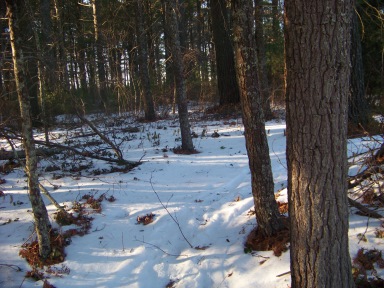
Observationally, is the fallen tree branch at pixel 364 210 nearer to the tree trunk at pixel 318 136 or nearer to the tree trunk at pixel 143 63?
the tree trunk at pixel 318 136

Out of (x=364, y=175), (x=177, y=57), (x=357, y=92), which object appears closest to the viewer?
(x=364, y=175)

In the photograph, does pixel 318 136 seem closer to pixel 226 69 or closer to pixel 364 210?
pixel 364 210

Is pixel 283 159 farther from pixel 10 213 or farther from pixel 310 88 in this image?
pixel 10 213

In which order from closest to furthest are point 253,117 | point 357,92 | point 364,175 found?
point 253,117 → point 364,175 → point 357,92

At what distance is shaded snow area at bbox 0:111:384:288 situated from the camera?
3959 millimetres

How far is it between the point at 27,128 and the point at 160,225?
246 centimetres

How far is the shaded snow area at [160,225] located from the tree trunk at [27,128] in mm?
430

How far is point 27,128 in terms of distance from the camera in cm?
418

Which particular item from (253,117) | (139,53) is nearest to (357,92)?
(253,117)

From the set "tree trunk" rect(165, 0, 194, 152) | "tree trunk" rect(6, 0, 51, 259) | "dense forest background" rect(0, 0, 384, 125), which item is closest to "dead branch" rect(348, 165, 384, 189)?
"dense forest background" rect(0, 0, 384, 125)

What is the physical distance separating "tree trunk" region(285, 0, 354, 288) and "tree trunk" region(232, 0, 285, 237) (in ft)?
3.54

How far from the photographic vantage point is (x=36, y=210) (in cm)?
439

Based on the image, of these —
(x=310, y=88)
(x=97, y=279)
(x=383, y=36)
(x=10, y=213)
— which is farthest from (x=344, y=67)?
(x=383, y=36)

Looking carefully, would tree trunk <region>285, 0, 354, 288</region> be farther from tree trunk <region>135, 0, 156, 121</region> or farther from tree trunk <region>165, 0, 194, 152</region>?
tree trunk <region>135, 0, 156, 121</region>
